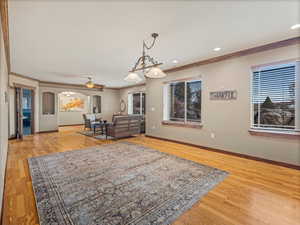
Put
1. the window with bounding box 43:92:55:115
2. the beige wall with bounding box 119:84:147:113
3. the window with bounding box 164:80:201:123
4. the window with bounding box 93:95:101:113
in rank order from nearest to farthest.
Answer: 1. the window with bounding box 164:80:201:123
2. the window with bounding box 43:92:55:115
3. the beige wall with bounding box 119:84:147:113
4. the window with bounding box 93:95:101:113

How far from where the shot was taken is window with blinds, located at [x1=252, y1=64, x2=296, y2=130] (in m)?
3.10

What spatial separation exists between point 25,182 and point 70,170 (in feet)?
2.22

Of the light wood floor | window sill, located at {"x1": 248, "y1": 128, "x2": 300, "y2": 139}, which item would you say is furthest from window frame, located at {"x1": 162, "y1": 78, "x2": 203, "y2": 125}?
the light wood floor

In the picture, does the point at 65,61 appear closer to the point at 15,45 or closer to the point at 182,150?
the point at 15,45

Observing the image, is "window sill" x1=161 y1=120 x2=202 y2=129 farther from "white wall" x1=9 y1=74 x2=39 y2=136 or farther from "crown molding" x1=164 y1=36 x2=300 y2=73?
"white wall" x1=9 y1=74 x2=39 y2=136

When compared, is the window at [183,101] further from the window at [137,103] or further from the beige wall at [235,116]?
the window at [137,103]

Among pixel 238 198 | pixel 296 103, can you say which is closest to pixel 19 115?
pixel 238 198

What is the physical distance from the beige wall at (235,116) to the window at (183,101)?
35 centimetres

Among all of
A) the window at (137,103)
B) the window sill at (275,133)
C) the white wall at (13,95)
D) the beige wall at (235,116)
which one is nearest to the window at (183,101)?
the beige wall at (235,116)

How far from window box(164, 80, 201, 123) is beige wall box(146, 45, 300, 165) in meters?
0.35

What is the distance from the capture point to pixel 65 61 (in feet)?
14.2

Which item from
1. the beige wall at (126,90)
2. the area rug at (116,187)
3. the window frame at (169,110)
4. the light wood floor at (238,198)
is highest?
the beige wall at (126,90)

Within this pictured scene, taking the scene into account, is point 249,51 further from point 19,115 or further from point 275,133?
point 19,115

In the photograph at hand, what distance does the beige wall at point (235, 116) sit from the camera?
311 cm
